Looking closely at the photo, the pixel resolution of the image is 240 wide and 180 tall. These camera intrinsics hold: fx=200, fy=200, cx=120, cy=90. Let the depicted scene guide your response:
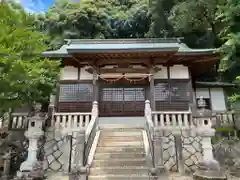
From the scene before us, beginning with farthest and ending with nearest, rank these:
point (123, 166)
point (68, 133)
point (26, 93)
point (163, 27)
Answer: point (163, 27), point (68, 133), point (26, 93), point (123, 166)

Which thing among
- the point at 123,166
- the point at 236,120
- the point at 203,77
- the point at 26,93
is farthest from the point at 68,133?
the point at 203,77

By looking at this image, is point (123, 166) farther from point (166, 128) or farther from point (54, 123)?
point (54, 123)

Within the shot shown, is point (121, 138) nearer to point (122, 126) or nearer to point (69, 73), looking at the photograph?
point (122, 126)

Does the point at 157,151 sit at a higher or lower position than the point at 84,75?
lower

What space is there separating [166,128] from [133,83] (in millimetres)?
4415

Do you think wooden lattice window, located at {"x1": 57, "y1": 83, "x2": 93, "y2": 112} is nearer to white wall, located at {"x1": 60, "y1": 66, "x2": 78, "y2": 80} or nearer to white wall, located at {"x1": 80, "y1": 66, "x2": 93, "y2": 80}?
white wall, located at {"x1": 80, "y1": 66, "x2": 93, "y2": 80}

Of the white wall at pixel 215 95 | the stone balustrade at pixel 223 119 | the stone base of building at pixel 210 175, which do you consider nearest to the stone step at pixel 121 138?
the stone base of building at pixel 210 175

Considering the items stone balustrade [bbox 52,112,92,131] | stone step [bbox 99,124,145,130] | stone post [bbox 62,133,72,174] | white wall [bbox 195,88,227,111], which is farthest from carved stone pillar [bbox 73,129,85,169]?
white wall [bbox 195,88,227,111]

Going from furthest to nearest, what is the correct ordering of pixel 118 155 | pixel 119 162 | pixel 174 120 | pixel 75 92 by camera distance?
pixel 75 92 < pixel 174 120 < pixel 118 155 < pixel 119 162

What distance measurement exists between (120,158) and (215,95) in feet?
32.5

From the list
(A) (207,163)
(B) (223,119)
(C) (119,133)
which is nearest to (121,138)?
(C) (119,133)

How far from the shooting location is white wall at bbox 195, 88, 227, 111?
551 inches

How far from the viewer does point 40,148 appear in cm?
893

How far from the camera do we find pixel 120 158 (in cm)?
741
